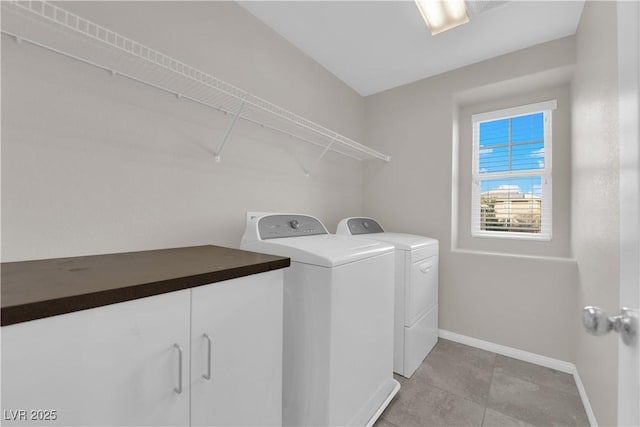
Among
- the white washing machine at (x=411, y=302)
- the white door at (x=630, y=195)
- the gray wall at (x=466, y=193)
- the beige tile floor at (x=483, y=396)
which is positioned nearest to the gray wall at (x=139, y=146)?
the white washing machine at (x=411, y=302)

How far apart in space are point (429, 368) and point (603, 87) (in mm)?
2109

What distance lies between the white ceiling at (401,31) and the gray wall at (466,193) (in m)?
0.19

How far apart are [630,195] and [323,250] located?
1.03 m

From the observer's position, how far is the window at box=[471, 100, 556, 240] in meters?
2.40

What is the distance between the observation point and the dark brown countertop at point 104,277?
1.95ft

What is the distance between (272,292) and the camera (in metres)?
1.11

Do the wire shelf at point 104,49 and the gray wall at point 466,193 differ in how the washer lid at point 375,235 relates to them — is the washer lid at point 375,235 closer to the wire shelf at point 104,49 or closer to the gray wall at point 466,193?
the gray wall at point 466,193

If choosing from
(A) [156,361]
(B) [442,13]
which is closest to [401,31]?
(B) [442,13]

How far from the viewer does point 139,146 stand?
1.31 meters

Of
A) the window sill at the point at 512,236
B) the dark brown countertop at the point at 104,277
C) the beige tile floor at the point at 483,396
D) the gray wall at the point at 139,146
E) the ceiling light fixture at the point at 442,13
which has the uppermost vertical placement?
the ceiling light fixture at the point at 442,13

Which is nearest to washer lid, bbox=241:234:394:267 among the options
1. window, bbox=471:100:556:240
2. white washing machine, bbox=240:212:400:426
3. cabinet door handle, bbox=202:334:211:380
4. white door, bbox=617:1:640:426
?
white washing machine, bbox=240:212:400:426

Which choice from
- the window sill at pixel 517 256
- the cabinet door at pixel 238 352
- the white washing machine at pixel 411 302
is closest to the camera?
the cabinet door at pixel 238 352

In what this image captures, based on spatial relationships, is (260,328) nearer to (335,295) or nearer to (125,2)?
(335,295)

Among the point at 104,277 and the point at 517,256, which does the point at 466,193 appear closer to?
the point at 517,256
